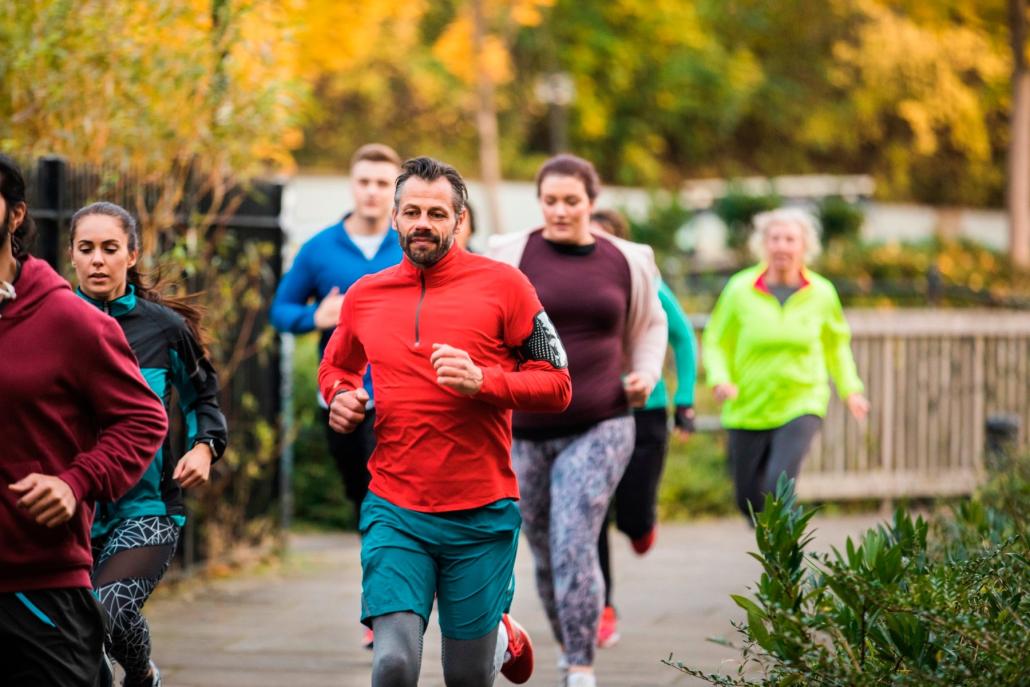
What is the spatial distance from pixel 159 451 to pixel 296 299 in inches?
94.8

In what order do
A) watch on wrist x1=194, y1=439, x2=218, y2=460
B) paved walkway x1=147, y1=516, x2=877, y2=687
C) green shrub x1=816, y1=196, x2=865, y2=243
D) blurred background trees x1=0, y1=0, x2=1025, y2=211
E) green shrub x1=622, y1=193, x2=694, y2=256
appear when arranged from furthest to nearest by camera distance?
green shrub x1=816, y1=196, x2=865, y2=243
blurred background trees x1=0, y1=0, x2=1025, y2=211
green shrub x1=622, y1=193, x2=694, y2=256
paved walkway x1=147, y1=516, x2=877, y2=687
watch on wrist x1=194, y1=439, x2=218, y2=460

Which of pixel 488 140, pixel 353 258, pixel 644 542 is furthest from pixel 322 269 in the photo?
pixel 488 140

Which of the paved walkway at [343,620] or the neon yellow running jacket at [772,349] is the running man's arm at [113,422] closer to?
the paved walkway at [343,620]

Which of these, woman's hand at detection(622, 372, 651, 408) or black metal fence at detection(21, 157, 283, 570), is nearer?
woman's hand at detection(622, 372, 651, 408)

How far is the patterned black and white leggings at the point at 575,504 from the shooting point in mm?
6410

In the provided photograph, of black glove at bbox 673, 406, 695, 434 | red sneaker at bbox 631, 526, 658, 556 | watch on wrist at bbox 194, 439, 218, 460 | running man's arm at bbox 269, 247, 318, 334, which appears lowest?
red sneaker at bbox 631, 526, 658, 556

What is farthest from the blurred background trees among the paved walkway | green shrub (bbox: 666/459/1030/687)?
green shrub (bbox: 666/459/1030/687)

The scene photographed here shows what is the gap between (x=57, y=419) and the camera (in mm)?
3680

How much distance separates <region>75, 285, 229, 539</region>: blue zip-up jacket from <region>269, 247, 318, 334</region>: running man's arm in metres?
1.85

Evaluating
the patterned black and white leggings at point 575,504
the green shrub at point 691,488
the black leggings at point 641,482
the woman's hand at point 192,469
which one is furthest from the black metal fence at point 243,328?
the green shrub at point 691,488

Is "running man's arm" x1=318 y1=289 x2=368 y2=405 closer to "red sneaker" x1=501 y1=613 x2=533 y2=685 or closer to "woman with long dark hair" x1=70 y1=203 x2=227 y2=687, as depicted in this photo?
"woman with long dark hair" x1=70 y1=203 x2=227 y2=687

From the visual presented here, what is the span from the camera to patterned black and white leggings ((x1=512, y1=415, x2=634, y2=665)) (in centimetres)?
641

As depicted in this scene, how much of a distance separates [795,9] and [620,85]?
4.47 meters

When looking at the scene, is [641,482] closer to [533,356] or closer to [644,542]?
[644,542]
